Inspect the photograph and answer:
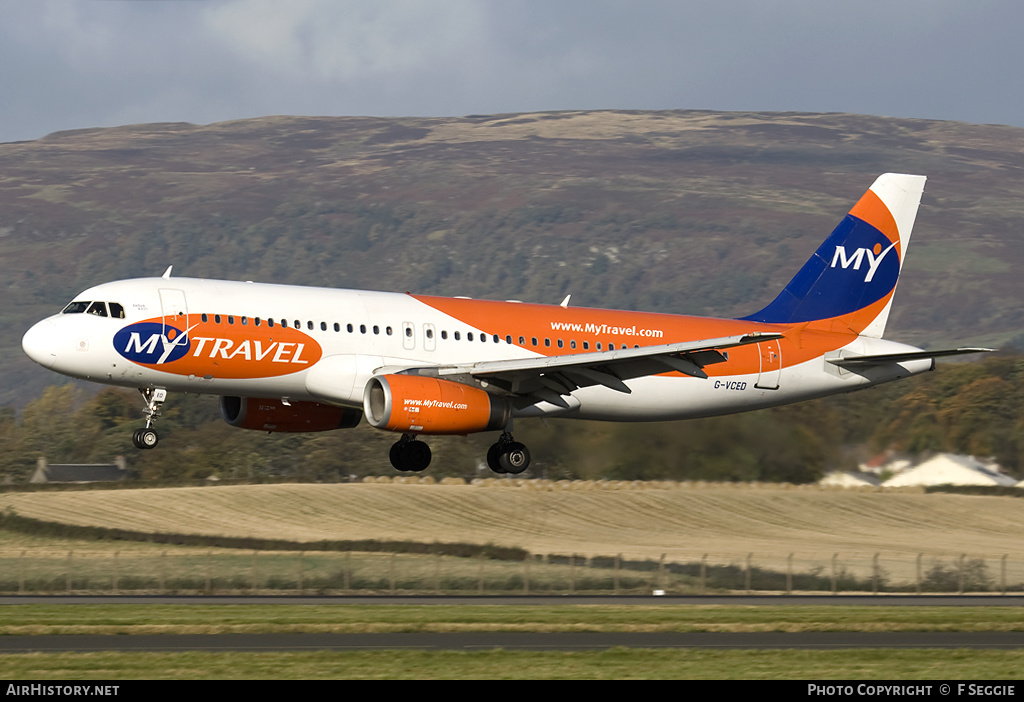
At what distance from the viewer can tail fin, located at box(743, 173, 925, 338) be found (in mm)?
46219

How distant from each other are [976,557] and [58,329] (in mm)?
46129

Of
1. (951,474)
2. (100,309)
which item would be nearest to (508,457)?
(100,309)

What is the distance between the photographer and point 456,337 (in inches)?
1560

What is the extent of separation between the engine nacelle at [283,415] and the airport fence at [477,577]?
9.54 m

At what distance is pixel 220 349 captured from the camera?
36719mm

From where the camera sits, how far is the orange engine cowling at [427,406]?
121 ft

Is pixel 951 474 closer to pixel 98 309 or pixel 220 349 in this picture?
pixel 220 349

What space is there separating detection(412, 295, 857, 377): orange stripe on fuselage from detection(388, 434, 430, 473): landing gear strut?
4.28 m

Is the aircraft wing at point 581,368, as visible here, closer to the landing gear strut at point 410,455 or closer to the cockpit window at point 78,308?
the landing gear strut at point 410,455

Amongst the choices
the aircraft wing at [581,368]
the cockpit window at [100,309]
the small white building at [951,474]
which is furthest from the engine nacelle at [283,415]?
the small white building at [951,474]

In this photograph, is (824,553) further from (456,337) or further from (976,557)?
(456,337)

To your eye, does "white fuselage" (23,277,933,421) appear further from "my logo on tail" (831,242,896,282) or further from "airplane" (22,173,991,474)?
"my logo on tail" (831,242,896,282)

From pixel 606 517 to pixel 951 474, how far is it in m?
17.4
